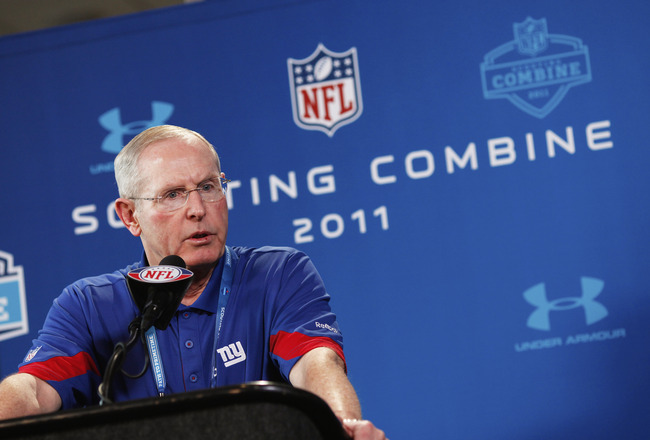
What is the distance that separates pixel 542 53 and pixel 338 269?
117 cm

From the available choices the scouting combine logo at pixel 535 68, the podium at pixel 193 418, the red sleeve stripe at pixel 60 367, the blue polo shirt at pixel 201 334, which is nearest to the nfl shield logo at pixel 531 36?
the scouting combine logo at pixel 535 68

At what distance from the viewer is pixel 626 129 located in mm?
2877

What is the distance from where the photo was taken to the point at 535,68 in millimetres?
2973

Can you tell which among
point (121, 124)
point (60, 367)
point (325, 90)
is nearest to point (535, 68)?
point (325, 90)

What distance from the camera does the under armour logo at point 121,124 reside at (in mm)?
3193

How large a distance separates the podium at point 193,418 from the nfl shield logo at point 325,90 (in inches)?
91.8

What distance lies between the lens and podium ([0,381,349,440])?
803 mm

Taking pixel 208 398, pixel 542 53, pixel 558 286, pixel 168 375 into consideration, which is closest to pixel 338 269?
pixel 558 286

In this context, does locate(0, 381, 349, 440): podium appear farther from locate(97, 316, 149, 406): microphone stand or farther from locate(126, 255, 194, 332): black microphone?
locate(126, 255, 194, 332): black microphone

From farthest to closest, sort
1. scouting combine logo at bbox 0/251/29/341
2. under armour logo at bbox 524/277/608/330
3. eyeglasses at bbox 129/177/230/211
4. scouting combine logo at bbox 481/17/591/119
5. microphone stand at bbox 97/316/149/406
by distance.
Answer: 1. scouting combine logo at bbox 0/251/29/341
2. scouting combine logo at bbox 481/17/591/119
3. under armour logo at bbox 524/277/608/330
4. eyeglasses at bbox 129/177/230/211
5. microphone stand at bbox 97/316/149/406

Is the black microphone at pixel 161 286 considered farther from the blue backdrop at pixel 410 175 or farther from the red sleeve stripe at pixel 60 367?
the blue backdrop at pixel 410 175

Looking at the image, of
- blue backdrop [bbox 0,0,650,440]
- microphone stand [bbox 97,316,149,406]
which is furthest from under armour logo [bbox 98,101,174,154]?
microphone stand [bbox 97,316,149,406]

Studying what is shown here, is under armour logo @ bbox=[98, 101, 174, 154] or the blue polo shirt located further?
under armour logo @ bbox=[98, 101, 174, 154]

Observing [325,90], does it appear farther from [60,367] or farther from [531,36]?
[60,367]
